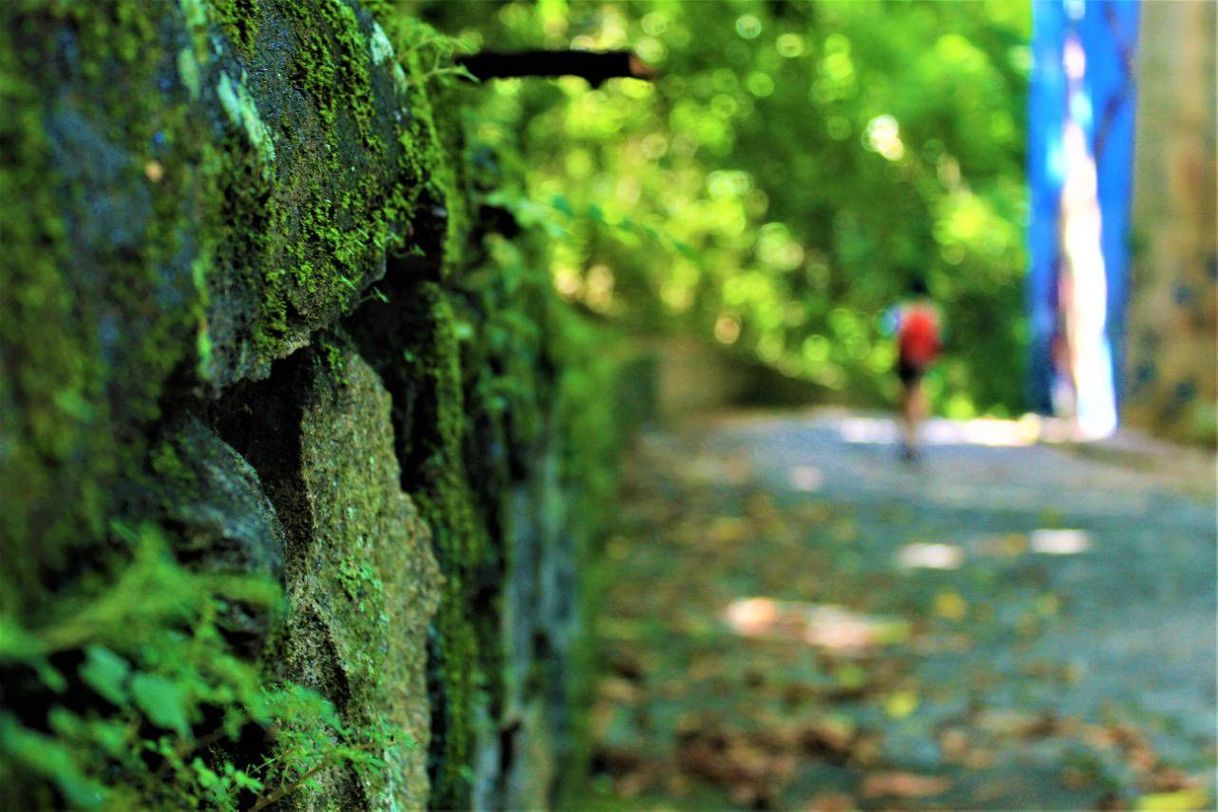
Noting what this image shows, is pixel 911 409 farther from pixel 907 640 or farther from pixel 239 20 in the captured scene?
pixel 239 20

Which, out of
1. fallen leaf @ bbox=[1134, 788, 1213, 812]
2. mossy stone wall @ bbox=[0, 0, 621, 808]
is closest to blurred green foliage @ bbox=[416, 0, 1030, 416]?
mossy stone wall @ bbox=[0, 0, 621, 808]

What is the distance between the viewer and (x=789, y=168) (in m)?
12.4

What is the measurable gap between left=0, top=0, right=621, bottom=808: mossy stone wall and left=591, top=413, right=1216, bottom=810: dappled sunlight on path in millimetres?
2213

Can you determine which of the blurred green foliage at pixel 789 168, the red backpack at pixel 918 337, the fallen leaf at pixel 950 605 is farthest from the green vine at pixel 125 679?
the red backpack at pixel 918 337

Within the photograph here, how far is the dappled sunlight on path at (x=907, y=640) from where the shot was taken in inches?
211

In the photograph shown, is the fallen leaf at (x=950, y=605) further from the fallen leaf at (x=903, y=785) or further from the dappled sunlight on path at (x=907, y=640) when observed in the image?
the fallen leaf at (x=903, y=785)

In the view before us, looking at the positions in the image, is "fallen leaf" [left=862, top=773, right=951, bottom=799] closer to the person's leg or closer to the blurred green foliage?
the blurred green foliage

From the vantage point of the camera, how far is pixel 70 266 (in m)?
1.06

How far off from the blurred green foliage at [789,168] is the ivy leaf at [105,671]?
185cm

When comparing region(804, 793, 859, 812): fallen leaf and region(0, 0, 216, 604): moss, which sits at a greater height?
region(0, 0, 216, 604): moss

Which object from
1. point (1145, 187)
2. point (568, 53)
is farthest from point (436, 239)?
point (1145, 187)

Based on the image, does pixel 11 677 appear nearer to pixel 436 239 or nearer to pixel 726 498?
pixel 436 239

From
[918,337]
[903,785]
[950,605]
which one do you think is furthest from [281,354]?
[918,337]

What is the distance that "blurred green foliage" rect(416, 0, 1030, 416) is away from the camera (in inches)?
316
